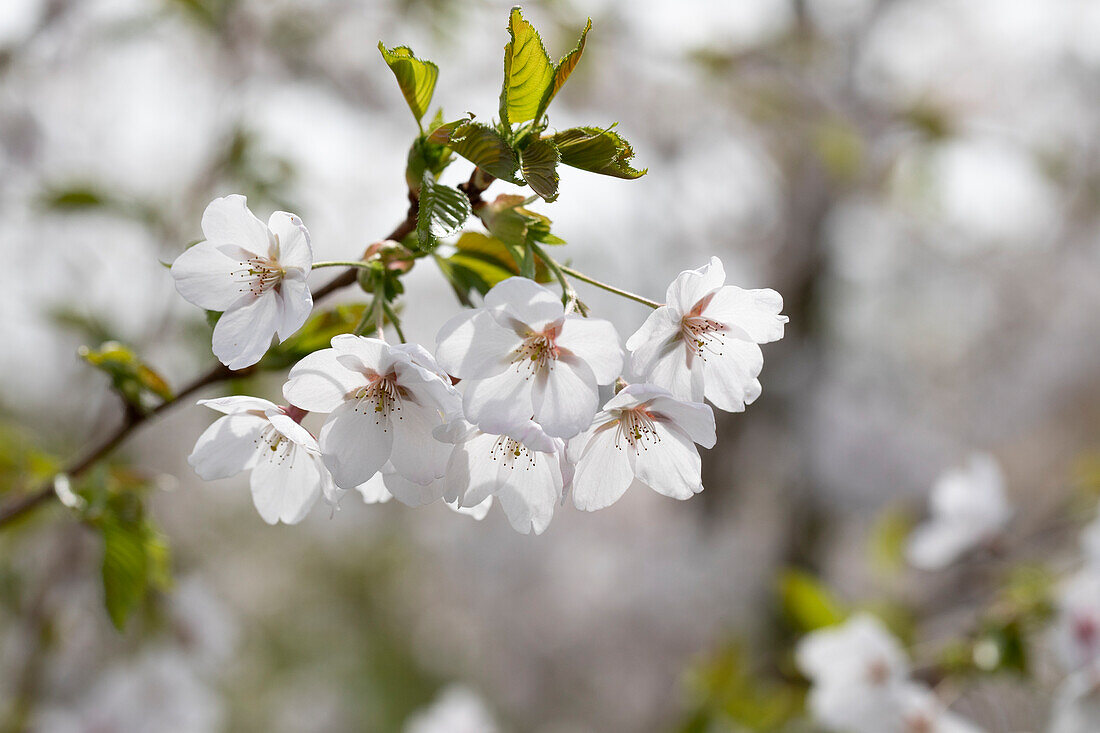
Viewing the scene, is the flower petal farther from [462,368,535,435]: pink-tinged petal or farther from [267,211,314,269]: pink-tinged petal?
[267,211,314,269]: pink-tinged petal

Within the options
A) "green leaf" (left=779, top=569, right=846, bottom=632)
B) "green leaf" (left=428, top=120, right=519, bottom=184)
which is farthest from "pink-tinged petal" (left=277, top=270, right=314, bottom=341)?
"green leaf" (left=779, top=569, right=846, bottom=632)

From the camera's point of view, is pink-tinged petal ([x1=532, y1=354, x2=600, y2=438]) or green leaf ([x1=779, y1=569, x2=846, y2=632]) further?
green leaf ([x1=779, y1=569, x2=846, y2=632])

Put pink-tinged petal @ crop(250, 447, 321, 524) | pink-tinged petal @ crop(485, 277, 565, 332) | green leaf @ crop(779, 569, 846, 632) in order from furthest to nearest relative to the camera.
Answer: green leaf @ crop(779, 569, 846, 632)
pink-tinged petal @ crop(250, 447, 321, 524)
pink-tinged petal @ crop(485, 277, 565, 332)

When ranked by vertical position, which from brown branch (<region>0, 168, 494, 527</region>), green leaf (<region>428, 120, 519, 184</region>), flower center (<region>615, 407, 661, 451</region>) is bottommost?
brown branch (<region>0, 168, 494, 527</region>)

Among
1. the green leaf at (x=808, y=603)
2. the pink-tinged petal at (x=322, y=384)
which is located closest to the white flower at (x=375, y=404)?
the pink-tinged petal at (x=322, y=384)

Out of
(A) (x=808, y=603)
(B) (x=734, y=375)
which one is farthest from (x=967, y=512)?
(B) (x=734, y=375)

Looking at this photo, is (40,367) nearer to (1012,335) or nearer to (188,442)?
(188,442)
